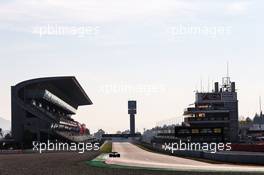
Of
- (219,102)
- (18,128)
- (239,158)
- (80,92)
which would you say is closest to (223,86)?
(219,102)

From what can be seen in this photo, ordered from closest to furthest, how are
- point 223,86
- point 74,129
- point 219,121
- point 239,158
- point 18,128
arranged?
point 239,158 → point 18,128 → point 219,121 → point 223,86 → point 74,129

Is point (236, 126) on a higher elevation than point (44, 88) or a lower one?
lower

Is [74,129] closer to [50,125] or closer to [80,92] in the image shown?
[80,92]

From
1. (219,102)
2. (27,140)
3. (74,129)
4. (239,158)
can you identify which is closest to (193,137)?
(219,102)

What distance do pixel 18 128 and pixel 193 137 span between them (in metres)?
43.4

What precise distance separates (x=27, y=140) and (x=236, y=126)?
5971 centimetres

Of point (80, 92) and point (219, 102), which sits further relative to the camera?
point (80, 92)

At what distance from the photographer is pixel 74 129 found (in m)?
199

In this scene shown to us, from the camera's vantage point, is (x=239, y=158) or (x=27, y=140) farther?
(x=27, y=140)

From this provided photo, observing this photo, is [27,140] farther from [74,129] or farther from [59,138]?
[74,129]

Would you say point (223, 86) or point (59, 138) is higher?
point (223, 86)

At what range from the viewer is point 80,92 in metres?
180

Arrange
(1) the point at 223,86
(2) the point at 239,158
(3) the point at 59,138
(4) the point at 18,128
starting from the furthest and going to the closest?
(1) the point at 223,86 → (3) the point at 59,138 → (4) the point at 18,128 → (2) the point at 239,158

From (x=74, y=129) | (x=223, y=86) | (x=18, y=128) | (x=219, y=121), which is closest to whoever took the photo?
(x=18, y=128)
